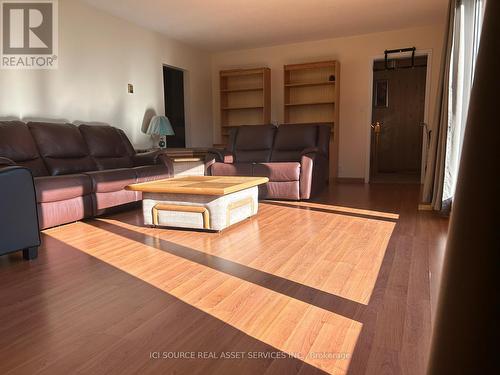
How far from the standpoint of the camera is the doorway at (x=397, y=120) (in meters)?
7.73

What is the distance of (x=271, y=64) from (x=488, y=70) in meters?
6.75

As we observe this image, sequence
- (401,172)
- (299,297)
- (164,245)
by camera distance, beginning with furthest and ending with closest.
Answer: (401,172) → (164,245) → (299,297)

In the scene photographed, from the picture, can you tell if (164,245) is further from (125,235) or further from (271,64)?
(271,64)

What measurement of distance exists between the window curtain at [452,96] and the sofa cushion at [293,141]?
1707mm

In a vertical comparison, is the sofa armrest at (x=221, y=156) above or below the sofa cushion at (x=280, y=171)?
above

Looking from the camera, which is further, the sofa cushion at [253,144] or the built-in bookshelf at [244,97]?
the built-in bookshelf at [244,97]

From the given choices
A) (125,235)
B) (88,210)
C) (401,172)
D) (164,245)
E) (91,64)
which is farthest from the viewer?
(401,172)

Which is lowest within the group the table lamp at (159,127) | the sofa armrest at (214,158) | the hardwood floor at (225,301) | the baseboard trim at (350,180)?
the hardwood floor at (225,301)

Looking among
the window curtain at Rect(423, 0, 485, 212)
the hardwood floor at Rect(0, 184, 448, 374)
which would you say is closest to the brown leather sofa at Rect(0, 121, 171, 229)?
the hardwood floor at Rect(0, 184, 448, 374)

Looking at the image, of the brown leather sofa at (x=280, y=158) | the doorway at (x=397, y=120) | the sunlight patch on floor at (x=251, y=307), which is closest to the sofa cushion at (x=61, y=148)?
the brown leather sofa at (x=280, y=158)

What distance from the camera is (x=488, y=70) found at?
25cm

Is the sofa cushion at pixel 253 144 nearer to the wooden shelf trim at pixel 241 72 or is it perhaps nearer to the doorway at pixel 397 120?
the wooden shelf trim at pixel 241 72

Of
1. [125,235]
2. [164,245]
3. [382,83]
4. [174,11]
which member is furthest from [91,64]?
[382,83]

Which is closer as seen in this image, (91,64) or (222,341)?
(222,341)
